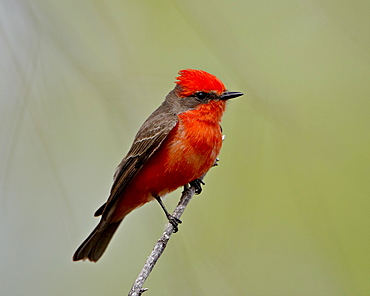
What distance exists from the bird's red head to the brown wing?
0.89 feet

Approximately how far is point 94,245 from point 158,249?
1419mm

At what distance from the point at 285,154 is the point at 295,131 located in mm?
398

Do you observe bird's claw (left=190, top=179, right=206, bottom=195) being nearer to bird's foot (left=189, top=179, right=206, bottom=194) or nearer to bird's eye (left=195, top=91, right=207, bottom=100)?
bird's foot (left=189, top=179, right=206, bottom=194)

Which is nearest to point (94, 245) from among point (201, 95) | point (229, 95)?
point (201, 95)

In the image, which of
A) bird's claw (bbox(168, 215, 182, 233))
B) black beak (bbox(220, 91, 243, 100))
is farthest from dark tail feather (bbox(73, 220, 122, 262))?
black beak (bbox(220, 91, 243, 100))

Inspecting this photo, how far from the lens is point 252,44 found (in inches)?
159

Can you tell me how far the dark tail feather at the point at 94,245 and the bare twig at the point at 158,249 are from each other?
805 mm

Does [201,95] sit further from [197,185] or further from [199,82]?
[197,185]

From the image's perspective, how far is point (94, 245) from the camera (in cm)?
443

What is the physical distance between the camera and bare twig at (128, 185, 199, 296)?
2.73m

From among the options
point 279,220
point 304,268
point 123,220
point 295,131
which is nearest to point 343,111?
point 279,220

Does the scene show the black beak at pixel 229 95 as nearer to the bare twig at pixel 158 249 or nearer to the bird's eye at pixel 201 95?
the bird's eye at pixel 201 95

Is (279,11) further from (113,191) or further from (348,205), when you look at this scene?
(113,191)

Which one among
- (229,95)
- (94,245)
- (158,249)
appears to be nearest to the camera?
(158,249)
